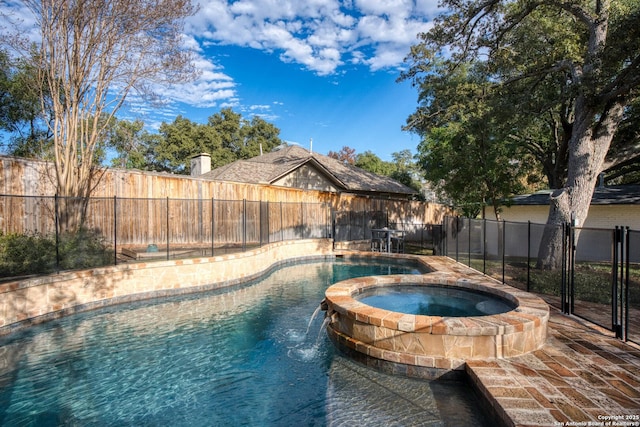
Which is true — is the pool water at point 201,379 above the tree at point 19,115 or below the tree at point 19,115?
below

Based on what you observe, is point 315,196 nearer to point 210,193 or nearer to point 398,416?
point 210,193

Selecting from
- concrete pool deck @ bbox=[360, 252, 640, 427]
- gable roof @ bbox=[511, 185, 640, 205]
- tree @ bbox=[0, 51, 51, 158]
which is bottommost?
concrete pool deck @ bbox=[360, 252, 640, 427]

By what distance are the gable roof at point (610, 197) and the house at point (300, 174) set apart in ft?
26.5

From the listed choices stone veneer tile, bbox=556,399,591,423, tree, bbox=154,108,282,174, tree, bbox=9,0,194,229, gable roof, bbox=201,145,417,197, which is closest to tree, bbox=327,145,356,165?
tree, bbox=154,108,282,174

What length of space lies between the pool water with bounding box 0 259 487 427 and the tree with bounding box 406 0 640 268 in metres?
7.24

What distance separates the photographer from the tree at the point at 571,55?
885 centimetres

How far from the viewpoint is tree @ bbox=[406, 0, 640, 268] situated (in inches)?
348

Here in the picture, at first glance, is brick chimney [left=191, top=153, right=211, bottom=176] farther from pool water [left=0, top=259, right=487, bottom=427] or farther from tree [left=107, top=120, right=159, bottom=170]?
pool water [left=0, top=259, right=487, bottom=427]

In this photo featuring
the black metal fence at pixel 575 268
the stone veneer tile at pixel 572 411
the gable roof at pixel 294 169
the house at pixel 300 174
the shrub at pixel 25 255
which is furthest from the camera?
the house at pixel 300 174

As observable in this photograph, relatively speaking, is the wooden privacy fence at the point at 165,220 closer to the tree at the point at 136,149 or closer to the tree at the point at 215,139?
the tree at the point at 215,139

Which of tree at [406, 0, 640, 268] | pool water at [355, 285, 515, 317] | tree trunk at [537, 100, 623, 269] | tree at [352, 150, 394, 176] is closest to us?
pool water at [355, 285, 515, 317]

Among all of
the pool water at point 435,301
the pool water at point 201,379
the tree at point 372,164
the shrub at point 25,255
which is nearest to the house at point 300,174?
the shrub at point 25,255

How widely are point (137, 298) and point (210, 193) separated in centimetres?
571

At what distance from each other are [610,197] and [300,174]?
14067mm
